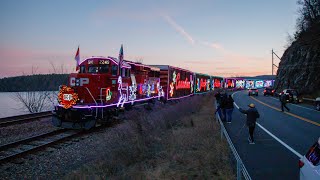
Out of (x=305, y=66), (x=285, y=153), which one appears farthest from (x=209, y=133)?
(x=305, y=66)

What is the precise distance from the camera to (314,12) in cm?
6322

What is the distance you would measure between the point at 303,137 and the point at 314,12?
178 ft

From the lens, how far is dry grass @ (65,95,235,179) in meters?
9.20

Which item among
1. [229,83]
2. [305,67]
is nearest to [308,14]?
[305,67]

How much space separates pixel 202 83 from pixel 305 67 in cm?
1610

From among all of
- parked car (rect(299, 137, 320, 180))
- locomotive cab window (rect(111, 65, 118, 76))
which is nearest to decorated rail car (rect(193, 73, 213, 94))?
locomotive cab window (rect(111, 65, 118, 76))

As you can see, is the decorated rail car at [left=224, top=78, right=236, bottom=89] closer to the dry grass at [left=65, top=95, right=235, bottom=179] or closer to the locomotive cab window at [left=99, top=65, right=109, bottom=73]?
the locomotive cab window at [left=99, top=65, right=109, bottom=73]

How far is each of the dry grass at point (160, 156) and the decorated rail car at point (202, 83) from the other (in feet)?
107

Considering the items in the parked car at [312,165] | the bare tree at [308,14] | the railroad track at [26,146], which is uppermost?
the bare tree at [308,14]

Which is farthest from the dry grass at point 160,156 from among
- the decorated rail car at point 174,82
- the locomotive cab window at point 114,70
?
the decorated rail car at point 174,82

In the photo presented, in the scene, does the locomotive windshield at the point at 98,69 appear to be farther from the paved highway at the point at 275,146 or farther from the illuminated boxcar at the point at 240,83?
the illuminated boxcar at the point at 240,83

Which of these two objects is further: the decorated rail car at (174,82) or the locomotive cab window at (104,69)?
the decorated rail car at (174,82)

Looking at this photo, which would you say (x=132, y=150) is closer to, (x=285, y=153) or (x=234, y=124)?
(x=285, y=153)

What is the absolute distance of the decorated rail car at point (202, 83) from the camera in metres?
49.2
